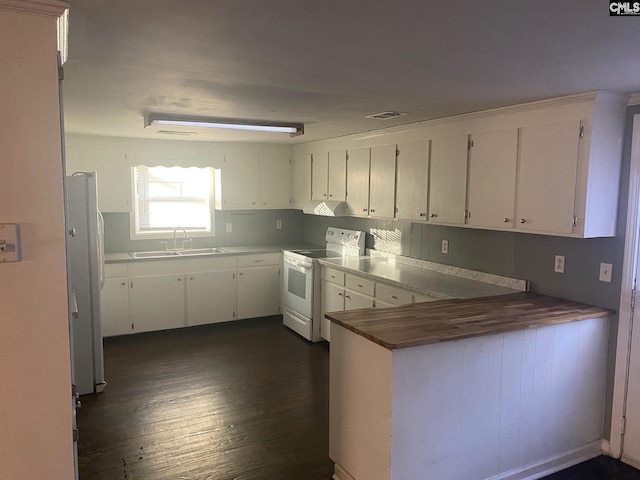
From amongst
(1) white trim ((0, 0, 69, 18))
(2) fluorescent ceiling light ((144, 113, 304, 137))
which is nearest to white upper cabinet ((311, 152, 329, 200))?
(2) fluorescent ceiling light ((144, 113, 304, 137))

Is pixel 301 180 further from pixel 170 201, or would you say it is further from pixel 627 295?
pixel 627 295

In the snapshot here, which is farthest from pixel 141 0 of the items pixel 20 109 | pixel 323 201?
pixel 323 201

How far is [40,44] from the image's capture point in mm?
1590

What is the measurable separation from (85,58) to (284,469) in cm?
238

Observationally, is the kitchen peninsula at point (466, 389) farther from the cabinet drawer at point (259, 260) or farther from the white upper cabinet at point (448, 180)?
the cabinet drawer at point (259, 260)

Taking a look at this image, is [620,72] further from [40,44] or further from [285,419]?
[285,419]

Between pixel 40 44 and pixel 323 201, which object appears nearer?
pixel 40 44

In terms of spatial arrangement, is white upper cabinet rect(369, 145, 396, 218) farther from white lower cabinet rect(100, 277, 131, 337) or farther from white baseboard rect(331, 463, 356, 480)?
white lower cabinet rect(100, 277, 131, 337)

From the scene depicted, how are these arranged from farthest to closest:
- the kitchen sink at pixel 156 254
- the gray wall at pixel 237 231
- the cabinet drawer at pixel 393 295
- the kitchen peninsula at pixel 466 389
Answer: the gray wall at pixel 237 231
the kitchen sink at pixel 156 254
the cabinet drawer at pixel 393 295
the kitchen peninsula at pixel 466 389

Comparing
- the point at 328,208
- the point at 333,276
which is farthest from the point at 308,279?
the point at 328,208

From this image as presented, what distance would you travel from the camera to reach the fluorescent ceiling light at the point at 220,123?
3.66 meters

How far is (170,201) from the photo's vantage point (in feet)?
19.4

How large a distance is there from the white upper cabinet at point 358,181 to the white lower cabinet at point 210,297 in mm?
1713

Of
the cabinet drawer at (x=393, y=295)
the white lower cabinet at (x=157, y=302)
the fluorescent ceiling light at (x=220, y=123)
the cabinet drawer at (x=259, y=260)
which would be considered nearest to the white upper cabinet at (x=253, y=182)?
the cabinet drawer at (x=259, y=260)
